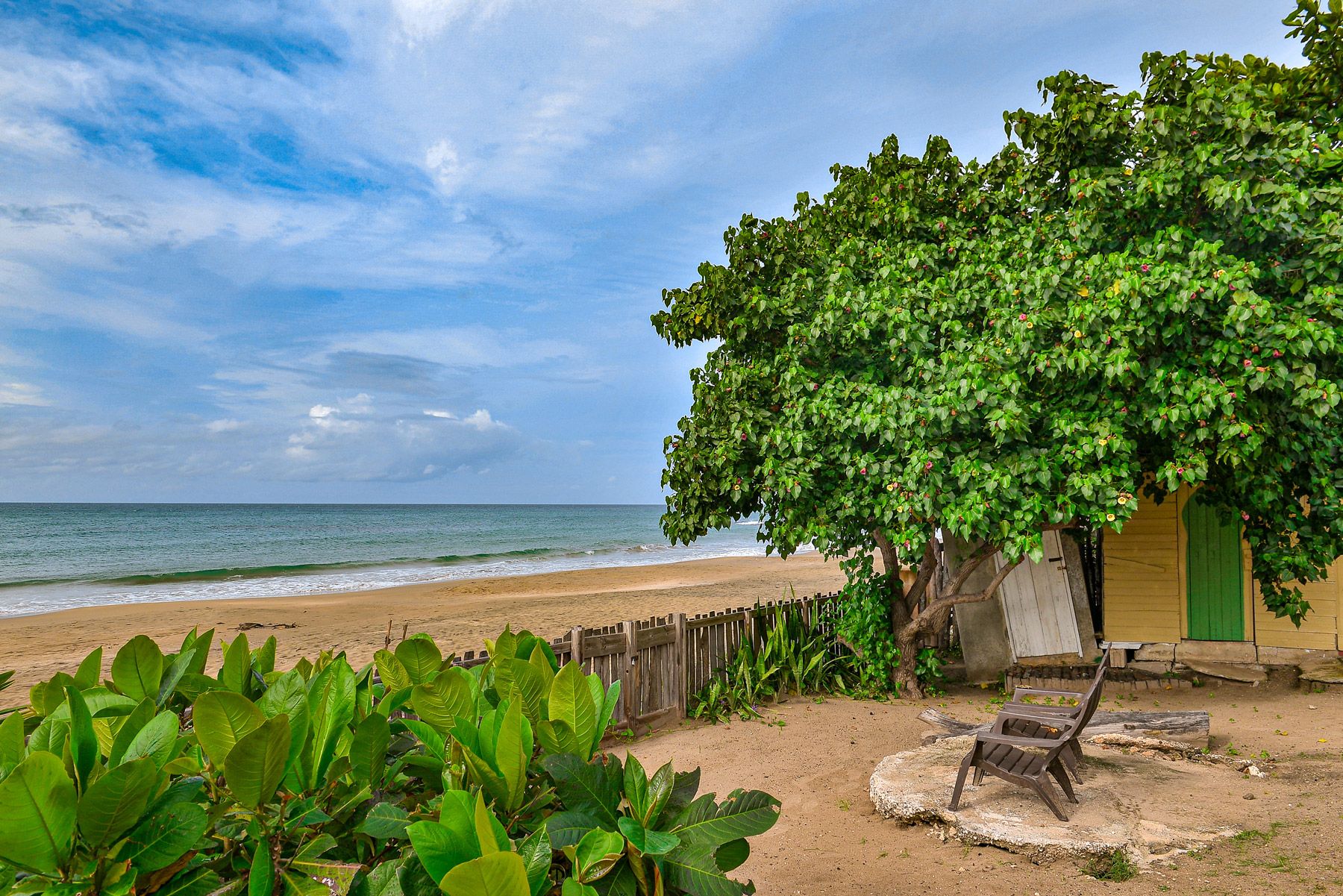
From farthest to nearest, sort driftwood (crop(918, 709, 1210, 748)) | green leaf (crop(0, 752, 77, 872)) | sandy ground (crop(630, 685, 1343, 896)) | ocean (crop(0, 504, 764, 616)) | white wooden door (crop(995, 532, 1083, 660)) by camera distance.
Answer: ocean (crop(0, 504, 764, 616)) < white wooden door (crop(995, 532, 1083, 660)) < driftwood (crop(918, 709, 1210, 748)) < sandy ground (crop(630, 685, 1343, 896)) < green leaf (crop(0, 752, 77, 872))

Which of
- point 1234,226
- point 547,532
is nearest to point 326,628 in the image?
point 1234,226

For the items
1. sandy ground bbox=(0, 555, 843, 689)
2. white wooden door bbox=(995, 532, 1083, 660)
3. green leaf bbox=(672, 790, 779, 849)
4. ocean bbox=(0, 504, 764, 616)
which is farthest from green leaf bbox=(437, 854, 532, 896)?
ocean bbox=(0, 504, 764, 616)

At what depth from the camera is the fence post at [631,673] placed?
7.72m

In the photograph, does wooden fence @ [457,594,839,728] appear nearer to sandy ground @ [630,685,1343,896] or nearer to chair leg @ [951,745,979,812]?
sandy ground @ [630,685,1343,896]

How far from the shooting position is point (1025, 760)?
5449mm

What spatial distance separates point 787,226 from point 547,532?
55.6 meters

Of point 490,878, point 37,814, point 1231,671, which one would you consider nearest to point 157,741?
point 37,814

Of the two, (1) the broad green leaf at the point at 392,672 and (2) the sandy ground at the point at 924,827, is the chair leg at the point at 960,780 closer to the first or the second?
(2) the sandy ground at the point at 924,827

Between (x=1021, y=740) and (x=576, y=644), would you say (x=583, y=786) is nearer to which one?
(x=1021, y=740)

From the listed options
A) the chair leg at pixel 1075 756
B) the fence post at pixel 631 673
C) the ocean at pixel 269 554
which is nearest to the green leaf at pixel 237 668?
the chair leg at pixel 1075 756

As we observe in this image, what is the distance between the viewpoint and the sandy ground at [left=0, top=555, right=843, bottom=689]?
49.1 feet

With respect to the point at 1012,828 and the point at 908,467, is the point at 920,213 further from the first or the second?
the point at 1012,828

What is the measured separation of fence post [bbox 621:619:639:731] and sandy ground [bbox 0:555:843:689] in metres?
5.29

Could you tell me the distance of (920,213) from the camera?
8.73 metres
